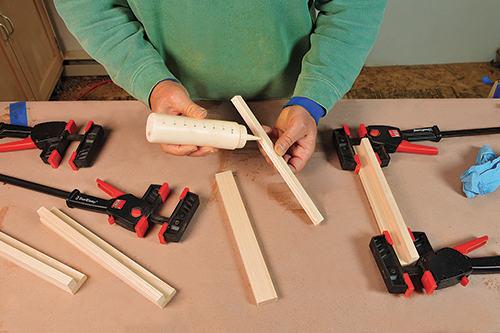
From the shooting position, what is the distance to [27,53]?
7.62ft

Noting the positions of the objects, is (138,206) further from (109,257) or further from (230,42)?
(230,42)

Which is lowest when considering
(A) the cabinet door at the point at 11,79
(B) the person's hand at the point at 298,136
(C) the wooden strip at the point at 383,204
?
(A) the cabinet door at the point at 11,79

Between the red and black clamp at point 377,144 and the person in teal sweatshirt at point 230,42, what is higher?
the person in teal sweatshirt at point 230,42

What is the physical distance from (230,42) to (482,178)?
840mm

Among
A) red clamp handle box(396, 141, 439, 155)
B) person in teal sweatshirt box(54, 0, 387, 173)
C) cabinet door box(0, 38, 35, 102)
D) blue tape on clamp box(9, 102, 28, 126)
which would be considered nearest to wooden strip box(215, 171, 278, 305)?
person in teal sweatshirt box(54, 0, 387, 173)

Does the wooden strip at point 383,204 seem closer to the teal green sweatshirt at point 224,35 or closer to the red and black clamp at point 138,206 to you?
the teal green sweatshirt at point 224,35

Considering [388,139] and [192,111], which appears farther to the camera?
[388,139]

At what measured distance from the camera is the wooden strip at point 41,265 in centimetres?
81

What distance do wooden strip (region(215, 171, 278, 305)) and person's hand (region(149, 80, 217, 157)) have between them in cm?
12

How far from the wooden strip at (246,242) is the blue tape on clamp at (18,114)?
73 centimetres

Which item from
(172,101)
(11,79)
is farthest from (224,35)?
(11,79)

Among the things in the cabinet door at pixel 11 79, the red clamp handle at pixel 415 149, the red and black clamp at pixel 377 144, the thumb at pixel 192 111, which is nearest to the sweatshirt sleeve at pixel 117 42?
the thumb at pixel 192 111

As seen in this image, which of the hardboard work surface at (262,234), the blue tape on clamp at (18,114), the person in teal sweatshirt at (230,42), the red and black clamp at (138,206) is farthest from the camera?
the blue tape on clamp at (18,114)

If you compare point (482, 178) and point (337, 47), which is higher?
point (337, 47)
